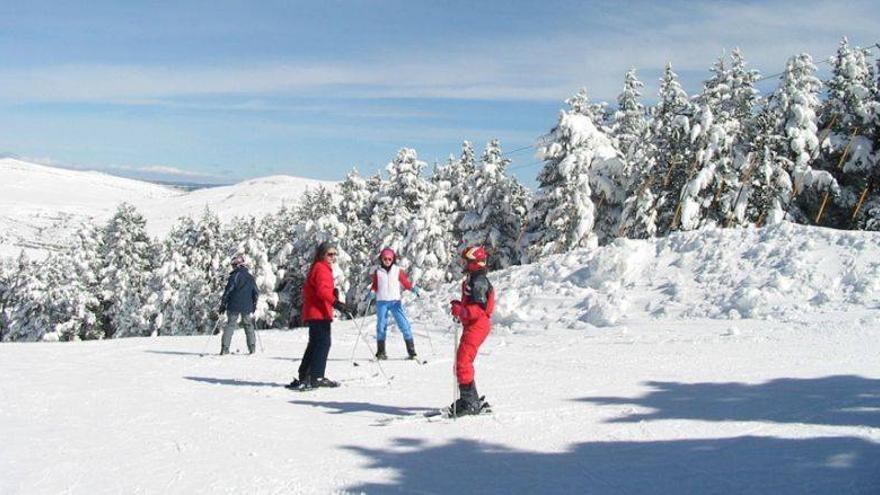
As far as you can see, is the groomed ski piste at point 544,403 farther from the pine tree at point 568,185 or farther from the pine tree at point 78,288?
the pine tree at point 78,288

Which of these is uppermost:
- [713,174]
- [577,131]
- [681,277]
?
[577,131]

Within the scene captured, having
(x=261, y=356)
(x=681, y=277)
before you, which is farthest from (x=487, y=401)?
(x=681, y=277)

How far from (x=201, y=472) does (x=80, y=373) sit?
6927 millimetres

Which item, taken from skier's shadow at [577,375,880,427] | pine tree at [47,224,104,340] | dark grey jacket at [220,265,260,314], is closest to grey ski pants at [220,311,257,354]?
dark grey jacket at [220,265,260,314]

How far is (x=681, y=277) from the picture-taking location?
16.6 metres

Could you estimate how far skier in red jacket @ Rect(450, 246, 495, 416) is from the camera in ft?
26.0

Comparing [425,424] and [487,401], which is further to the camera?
[487,401]

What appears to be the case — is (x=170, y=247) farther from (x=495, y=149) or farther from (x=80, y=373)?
(x=80, y=373)

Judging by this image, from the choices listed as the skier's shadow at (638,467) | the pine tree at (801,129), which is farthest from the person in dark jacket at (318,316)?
the pine tree at (801,129)

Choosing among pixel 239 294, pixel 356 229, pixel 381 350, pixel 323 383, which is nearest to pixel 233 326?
pixel 239 294

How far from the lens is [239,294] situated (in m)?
13.5

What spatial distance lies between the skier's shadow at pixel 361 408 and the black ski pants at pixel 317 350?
81 centimetres

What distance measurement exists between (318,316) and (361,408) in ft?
5.75

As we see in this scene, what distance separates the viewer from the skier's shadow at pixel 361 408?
858cm
